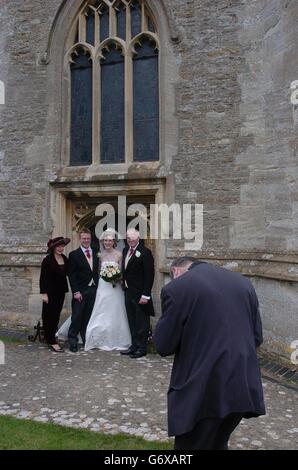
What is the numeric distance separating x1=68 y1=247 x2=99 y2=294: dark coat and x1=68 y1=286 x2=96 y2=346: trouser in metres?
0.13

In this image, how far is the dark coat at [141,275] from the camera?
6.62m

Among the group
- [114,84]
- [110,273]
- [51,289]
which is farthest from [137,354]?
[114,84]

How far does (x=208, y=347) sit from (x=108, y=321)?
14.6ft

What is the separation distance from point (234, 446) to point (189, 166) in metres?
4.69

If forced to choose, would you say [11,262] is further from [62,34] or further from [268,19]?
[268,19]

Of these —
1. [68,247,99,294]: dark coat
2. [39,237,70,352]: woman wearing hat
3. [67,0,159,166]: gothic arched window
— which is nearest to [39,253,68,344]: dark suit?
[39,237,70,352]: woman wearing hat

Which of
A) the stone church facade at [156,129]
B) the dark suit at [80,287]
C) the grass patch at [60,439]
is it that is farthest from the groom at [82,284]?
the grass patch at [60,439]

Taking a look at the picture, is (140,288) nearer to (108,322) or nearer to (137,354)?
(108,322)

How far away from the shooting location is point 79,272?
275 inches

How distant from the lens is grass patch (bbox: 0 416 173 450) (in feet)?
11.7

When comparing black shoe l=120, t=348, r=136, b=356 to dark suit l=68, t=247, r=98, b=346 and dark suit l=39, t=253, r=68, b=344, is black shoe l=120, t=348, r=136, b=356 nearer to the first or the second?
dark suit l=68, t=247, r=98, b=346

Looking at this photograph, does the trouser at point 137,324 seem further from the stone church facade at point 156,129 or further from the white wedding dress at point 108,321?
the stone church facade at point 156,129
